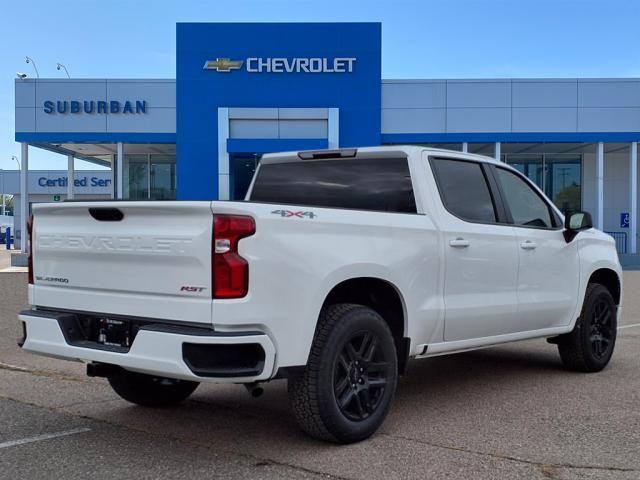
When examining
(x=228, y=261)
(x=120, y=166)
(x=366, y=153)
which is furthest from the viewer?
(x=120, y=166)

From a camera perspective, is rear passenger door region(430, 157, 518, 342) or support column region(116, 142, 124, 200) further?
support column region(116, 142, 124, 200)

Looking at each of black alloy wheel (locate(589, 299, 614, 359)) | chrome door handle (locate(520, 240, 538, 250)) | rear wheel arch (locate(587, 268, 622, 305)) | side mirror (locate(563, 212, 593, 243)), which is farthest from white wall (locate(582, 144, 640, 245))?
chrome door handle (locate(520, 240, 538, 250))

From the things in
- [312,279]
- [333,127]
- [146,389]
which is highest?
[333,127]

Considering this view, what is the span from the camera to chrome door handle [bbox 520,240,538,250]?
581 cm

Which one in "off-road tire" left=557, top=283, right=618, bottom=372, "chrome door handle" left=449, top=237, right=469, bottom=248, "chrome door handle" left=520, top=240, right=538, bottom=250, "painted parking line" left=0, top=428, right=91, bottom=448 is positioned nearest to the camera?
"painted parking line" left=0, top=428, right=91, bottom=448

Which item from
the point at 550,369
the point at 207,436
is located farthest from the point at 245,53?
the point at 207,436

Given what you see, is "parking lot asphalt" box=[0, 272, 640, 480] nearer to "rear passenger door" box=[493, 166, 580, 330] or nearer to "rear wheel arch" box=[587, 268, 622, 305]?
"rear passenger door" box=[493, 166, 580, 330]

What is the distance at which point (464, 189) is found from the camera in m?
5.58

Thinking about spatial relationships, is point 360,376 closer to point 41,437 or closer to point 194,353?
point 194,353

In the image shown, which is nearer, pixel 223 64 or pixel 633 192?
pixel 223 64

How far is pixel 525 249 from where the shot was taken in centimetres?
584

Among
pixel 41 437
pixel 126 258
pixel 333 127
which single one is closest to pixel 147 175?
pixel 333 127

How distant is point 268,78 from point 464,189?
21.2 meters

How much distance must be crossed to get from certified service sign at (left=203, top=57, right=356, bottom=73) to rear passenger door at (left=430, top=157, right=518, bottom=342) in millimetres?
20776
